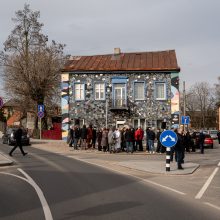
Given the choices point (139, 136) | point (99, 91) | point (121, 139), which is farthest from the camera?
point (99, 91)

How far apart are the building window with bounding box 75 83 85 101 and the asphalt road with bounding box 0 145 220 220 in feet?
95.2

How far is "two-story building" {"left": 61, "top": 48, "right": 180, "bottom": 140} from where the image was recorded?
43.6 metres

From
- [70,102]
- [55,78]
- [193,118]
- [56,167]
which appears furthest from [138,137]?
[193,118]

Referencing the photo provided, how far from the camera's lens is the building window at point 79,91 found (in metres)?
44.7

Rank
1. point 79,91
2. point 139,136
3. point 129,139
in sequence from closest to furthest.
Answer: point 129,139
point 139,136
point 79,91

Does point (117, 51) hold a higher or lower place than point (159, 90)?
higher

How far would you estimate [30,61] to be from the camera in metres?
52.5

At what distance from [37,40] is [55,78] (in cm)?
484

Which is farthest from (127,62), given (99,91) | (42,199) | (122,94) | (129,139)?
(42,199)

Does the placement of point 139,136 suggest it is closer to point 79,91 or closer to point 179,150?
point 179,150

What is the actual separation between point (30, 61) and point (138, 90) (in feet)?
48.4

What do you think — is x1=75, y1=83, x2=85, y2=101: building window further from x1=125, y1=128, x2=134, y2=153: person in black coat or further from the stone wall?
x1=125, y1=128, x2=134, y2=153: person in black coat

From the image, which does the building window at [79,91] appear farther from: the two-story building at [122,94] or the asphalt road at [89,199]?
the asphalt road at [89,199]

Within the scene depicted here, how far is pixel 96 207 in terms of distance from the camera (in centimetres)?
953
